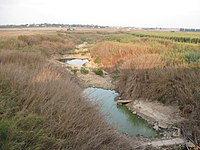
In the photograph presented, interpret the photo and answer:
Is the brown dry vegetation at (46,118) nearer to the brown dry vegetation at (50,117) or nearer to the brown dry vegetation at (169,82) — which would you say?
the brown dry vegetation at (50,117)

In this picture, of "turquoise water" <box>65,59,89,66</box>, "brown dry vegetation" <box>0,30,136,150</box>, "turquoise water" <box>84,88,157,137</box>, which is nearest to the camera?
"brown dry vegetation" <box>0,30,136,150</box>

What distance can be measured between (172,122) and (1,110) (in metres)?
7.97

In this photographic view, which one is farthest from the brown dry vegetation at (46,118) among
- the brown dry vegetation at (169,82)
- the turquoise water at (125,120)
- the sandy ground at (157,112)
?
the sandy ground at (157,112)

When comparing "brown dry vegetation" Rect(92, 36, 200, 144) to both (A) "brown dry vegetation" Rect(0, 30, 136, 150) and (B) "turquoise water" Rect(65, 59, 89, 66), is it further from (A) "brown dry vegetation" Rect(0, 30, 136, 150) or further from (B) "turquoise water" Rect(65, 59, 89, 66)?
(B) "turquoise water" Rect(65, 59, 89, 66)

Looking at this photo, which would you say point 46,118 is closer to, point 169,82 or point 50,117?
point 50,117

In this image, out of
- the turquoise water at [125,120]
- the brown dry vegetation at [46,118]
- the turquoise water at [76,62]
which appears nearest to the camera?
the brown dry vegetation at [46,118]

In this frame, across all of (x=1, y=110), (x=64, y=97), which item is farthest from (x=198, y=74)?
(x=1, y=110)

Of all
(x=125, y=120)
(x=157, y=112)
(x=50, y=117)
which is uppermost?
(x=50, y=117)

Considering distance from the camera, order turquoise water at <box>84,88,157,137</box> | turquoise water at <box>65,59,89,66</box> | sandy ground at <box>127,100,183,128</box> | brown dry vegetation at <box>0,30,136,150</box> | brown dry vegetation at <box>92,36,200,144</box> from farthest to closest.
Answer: turquoise water at <box>65,59,89,66</box> → sandy ground at <box>127,100,183,128</box> → brown dry vegetation at <box>92,36,200,144</box> → turquoise water at <box>84,88,157,137</box> → brown dry vegetation at <box>0,30,136,150</box>

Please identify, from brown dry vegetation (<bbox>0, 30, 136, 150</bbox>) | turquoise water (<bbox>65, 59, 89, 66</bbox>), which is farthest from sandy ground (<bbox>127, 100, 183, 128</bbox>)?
turquoise water (<bbox>65, 59, 89, 66</bbox>)

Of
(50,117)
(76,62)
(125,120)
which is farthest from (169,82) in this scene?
(76,62)

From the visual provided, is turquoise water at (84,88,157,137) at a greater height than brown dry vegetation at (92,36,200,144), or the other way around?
brown dry vegetation at (92,36,200,144)

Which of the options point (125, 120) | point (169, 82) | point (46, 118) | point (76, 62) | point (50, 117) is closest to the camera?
point (46, 118)

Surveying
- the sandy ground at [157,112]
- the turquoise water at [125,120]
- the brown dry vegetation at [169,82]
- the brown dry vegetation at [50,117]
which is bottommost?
the turquoise water at [125,120]
